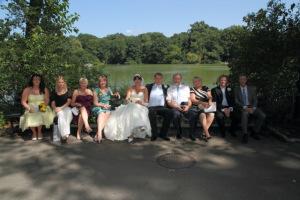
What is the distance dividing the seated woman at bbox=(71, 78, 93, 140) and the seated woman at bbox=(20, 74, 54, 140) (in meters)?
0.52

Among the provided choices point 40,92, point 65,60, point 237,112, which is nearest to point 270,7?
point 237,112

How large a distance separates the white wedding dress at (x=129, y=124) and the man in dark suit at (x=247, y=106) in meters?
1.90

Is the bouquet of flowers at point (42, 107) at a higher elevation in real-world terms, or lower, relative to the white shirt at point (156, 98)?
lower

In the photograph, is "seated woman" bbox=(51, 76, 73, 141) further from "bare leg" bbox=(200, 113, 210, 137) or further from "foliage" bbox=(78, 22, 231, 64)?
"foliage" bbox=(78, 22, 231, 64)

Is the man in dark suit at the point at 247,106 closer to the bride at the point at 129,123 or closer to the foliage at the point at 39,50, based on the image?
the bride at the point at 129,123

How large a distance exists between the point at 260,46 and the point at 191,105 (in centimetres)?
250

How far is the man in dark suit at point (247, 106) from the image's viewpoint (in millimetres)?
7402

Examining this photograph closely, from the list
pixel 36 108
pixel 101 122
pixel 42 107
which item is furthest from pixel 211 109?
pixel 36 108

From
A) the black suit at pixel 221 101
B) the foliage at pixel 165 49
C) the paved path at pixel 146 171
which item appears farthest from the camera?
the foliage at pixel 165 49

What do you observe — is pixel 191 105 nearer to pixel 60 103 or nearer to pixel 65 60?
pixel 60 103

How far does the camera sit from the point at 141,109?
24.7 feet

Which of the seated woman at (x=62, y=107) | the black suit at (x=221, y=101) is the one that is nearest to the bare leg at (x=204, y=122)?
the black suit at (x=221, y=101)

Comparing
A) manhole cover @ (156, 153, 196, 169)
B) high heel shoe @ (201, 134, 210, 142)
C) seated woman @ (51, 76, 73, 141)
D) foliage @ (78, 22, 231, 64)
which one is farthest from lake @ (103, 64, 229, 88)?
foliage @ (78, 22, 231, 64)

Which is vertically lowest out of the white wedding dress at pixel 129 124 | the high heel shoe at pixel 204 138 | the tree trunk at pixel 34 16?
the high heel shoe at pixel 204 138
